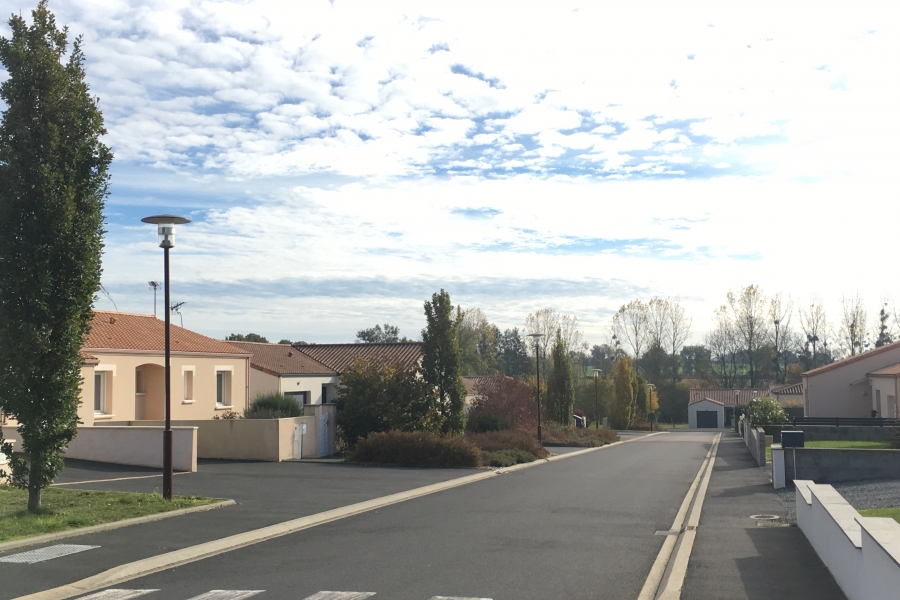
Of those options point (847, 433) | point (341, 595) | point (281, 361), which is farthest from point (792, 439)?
point (281, 361)

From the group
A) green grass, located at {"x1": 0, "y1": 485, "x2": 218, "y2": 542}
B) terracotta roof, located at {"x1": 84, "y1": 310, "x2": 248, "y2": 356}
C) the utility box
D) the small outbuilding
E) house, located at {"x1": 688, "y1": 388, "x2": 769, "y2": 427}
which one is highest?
terracotta roof, located at {"x1": 84, "y1": 310, "x2": 248, "y2": 356}

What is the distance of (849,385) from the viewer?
4566 cm

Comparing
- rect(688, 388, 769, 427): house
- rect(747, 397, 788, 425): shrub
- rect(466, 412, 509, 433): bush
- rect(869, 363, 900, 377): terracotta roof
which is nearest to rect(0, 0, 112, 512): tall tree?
rect(466, 412, 509, 433): bush

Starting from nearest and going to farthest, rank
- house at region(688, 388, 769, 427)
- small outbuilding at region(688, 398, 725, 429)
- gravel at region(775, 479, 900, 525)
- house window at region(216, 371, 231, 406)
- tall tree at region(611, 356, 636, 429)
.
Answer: gravel at region(775, 479, 900, 525)
house window at region(216, 371, 231, 406)
tall tree at region(611, 356, 636, 429)
small outbuilding at region(688, 398, 725, 429)
house at region(688, 388, 769, 427)

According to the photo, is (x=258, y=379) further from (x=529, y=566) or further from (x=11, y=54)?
(x=529, y=566)

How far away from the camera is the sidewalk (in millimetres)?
8617

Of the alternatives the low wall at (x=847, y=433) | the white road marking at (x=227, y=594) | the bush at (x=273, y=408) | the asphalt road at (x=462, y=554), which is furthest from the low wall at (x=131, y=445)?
the low wall at (x=847, y=433)

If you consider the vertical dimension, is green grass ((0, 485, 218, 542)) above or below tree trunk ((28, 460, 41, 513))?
below

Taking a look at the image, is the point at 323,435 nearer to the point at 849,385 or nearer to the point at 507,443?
the point at 507,443

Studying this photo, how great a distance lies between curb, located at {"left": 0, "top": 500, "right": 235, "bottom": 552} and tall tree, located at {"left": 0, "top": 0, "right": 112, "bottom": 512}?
1.32 m

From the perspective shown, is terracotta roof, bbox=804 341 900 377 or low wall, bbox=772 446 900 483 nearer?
low wall, bbox=772 446 900 483

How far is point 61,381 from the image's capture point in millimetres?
12875

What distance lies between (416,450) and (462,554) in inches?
593

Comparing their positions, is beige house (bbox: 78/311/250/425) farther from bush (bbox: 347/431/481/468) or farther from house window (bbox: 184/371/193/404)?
bush (bbox: 347/431/481/468)
